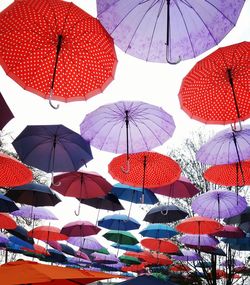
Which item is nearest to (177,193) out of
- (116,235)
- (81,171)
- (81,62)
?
(81,171)

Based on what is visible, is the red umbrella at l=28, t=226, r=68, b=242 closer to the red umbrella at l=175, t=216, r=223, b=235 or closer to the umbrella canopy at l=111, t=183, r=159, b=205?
the umbrella canopy at l=111, t=183, r=159, b=205

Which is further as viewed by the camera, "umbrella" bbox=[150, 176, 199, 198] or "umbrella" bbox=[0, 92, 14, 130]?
"umbrella" bbox=[150, 176, 199, 198]

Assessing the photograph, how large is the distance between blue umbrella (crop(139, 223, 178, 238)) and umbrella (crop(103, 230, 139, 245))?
1969mm

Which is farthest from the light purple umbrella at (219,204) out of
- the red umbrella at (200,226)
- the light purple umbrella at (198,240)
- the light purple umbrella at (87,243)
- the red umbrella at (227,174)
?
the light purple umbrella at (87,243)

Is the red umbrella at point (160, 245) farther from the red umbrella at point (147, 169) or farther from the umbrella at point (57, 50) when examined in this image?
the umbrella at point (57, 50)

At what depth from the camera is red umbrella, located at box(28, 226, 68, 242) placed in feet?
40.1

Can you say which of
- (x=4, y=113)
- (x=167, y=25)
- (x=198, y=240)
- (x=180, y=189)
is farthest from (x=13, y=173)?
(x=198, y=240)

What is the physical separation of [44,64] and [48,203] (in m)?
6.23

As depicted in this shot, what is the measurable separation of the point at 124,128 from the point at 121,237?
30.3ft

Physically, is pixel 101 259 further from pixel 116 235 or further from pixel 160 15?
pixel 160 15

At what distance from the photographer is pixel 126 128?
564 cm

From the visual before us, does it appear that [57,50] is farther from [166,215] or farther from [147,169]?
[166,215]

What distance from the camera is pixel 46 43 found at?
3947mm

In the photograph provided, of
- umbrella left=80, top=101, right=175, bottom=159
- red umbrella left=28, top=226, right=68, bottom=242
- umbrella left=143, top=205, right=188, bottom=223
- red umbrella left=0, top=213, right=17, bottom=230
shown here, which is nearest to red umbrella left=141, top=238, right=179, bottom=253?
red umbrella left=28, top=226, right=68, bottom=242
